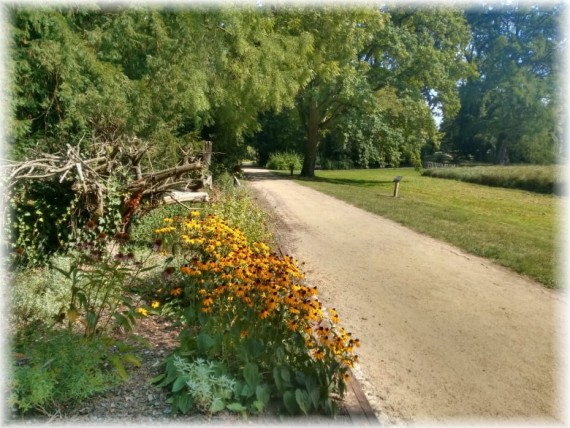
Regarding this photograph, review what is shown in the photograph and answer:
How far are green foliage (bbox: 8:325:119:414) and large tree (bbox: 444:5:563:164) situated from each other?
4826 cm

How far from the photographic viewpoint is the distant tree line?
24.1 feet

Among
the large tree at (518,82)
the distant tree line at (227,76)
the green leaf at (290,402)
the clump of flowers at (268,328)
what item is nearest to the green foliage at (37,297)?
the clump of flowers at (268,328)

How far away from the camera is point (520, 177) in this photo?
27.1 m

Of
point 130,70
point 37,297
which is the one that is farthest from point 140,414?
point 130,70

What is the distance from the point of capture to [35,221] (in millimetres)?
5625

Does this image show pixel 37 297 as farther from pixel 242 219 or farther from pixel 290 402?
pixel 242 219

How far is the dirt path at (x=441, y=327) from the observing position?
133 inches

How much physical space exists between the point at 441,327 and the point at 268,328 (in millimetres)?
2248

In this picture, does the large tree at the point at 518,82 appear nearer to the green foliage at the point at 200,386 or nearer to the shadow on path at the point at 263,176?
the shadow on path at the point at 263,176

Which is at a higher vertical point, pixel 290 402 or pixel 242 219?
pixel 242 219

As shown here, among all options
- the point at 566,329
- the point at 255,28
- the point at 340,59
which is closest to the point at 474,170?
the point at 340,59

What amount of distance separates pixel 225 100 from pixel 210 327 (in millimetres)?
10387

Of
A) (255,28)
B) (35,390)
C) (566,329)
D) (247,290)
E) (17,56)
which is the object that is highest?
(255,28)

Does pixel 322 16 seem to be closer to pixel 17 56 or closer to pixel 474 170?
pixel 17 56
